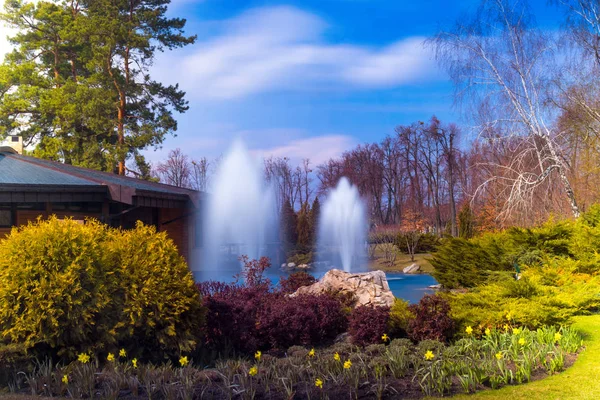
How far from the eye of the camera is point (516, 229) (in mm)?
13523

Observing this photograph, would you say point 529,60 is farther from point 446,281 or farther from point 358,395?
point 358,395

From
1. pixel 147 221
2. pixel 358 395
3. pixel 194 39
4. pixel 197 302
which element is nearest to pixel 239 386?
pixel 358 395

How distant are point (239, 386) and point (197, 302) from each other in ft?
5.41

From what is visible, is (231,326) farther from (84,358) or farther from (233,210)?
(233,210)

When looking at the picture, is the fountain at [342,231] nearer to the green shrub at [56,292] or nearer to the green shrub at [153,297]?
the green shrub at [153,297]

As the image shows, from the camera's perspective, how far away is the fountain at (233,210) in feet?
70.1

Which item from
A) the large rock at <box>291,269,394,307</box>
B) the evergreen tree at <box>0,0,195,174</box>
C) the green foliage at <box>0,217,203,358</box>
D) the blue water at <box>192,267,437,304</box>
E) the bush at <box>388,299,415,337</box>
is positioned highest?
the evergreen tree at <box>0,0,195,174</box>

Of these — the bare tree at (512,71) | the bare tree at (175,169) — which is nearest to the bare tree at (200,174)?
the bare tree at (175,169)

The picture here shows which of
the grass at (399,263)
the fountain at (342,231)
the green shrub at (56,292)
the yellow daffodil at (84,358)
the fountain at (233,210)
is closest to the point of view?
the yellow daffodil at (84,358)

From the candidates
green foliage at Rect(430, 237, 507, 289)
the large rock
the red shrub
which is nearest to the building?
the red shrub

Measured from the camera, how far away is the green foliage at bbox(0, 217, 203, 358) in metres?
5.56

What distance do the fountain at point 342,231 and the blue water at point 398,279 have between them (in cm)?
266

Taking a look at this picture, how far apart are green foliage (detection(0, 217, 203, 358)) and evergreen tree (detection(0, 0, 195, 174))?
2017cm

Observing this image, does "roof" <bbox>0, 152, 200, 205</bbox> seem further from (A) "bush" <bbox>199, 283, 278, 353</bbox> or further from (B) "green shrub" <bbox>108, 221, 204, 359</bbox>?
(B) "green shrub" <bbox>108, 221, 204, 359</bbox>
